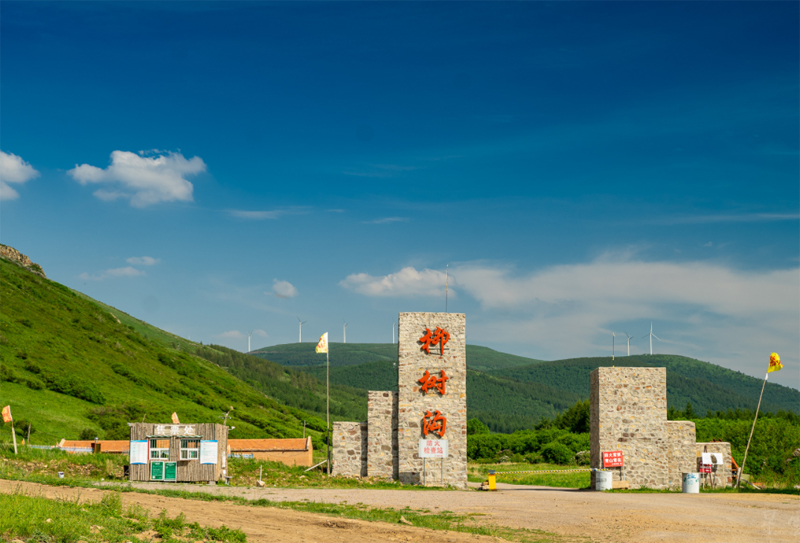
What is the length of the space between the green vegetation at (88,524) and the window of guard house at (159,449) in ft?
45.8

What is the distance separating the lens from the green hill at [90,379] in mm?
55812

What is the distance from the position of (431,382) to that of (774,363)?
18.0m

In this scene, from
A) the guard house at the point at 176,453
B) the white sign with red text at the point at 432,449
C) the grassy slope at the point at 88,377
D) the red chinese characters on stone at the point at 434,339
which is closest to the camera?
the guard house at the point at 176,453

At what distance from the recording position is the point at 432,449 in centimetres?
3356

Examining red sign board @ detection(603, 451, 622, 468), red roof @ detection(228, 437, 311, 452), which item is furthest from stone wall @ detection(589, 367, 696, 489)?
red roof @ detection(228, 437, 311, 452)

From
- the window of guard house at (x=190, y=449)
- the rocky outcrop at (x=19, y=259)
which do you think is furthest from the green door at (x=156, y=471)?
the rocky outcrop at (x=19, y=259)

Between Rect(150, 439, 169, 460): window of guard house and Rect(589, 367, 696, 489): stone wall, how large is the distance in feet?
71.0

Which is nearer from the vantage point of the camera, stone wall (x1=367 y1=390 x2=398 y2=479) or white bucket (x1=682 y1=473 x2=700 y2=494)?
white bucket (x1=682 y1=473 x2=700 y2=494)

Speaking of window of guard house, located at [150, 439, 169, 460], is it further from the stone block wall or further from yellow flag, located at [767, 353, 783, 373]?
yellow flag, located at [767, 353, 783, 373]

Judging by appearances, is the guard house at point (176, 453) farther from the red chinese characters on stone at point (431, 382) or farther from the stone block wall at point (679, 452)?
the stone block wall at point (679, 452)

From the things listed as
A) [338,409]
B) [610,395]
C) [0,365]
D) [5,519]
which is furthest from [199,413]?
[338,409]

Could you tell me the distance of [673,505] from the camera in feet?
80.9

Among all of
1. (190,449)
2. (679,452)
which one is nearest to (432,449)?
(190,449)

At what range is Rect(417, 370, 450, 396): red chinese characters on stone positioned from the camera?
34.4 metres
